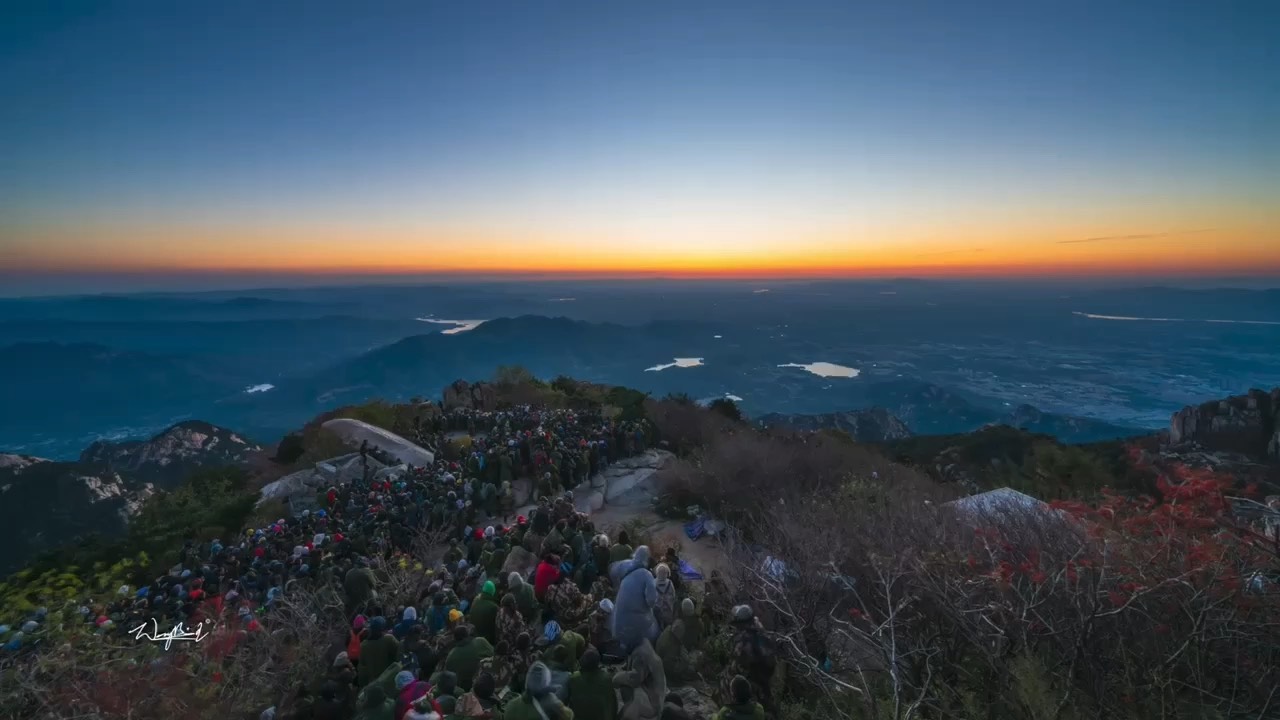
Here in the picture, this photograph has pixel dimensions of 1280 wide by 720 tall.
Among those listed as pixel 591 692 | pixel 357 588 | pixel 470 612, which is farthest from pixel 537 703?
pixel 357 588

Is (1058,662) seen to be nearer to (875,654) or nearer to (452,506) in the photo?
(875,654)

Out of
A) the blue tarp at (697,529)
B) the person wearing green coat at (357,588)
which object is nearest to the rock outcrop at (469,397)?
the blue tarp at (697,529)

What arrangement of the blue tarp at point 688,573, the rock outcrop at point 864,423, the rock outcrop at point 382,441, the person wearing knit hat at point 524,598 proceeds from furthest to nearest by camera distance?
the rock outcrop at point 864,423, the rock outcrop at point 382,441, the blue tarp at point 688,573, the person wearing knit hat at point 524,598

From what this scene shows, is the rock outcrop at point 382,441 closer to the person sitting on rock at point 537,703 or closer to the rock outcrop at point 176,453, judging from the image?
the person sitting on rock at point 537,703

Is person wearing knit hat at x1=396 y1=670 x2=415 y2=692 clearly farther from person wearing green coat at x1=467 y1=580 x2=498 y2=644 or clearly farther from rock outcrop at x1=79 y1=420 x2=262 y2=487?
rock outcrop at x1=79 y1=420 x2=262 y2=487

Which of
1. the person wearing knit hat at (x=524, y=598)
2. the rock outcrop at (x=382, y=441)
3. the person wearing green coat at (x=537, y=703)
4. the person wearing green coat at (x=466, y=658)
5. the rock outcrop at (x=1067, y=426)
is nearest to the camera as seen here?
the person wearing green coat at (x=537, y=703)

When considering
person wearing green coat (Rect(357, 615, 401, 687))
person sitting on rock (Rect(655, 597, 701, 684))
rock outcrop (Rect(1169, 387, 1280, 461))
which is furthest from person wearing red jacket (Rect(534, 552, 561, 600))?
rock outcrop (Rect(1169, 387, 1280, 461))

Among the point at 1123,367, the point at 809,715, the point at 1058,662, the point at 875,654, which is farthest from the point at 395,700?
the point at 1123,367
